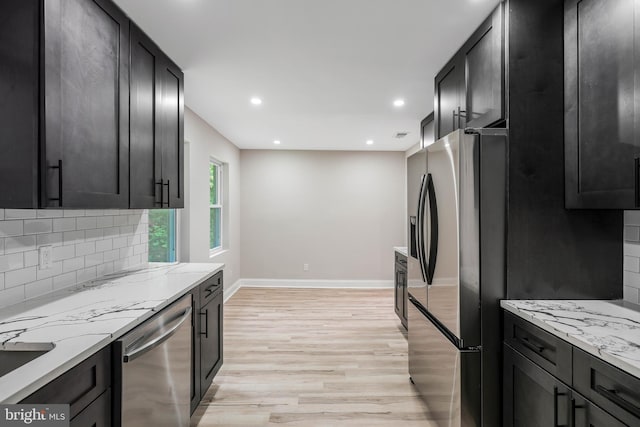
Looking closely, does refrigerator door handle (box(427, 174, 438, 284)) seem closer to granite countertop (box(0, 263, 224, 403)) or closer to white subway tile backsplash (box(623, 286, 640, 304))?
white subway tile backsplash (box(623, 286, 640, 304))

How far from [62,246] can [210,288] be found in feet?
3.02

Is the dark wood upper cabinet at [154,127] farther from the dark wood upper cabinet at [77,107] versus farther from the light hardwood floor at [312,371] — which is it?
the light hardwood floor at [312,371]

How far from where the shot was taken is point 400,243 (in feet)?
20.2

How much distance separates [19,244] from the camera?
1.64m

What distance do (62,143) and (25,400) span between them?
1.01m

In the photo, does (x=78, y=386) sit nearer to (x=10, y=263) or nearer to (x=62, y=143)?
(x=10, y=263)

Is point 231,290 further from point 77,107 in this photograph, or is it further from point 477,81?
point 477,81

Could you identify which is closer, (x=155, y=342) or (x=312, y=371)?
(x=155, y=342)

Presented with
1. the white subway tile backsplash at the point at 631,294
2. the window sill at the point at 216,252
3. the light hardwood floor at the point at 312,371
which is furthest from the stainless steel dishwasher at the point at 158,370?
the window sill at the point at 216,252

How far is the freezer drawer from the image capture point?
1782 mm

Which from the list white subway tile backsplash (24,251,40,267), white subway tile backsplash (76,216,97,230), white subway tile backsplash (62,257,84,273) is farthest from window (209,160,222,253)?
white subway tile backsplash (24,251,40,267)

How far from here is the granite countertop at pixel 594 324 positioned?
1146mm

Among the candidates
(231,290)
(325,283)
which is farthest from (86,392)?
(325,283)

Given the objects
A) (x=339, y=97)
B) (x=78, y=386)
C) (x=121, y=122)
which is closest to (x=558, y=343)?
(x=78, y=386)
